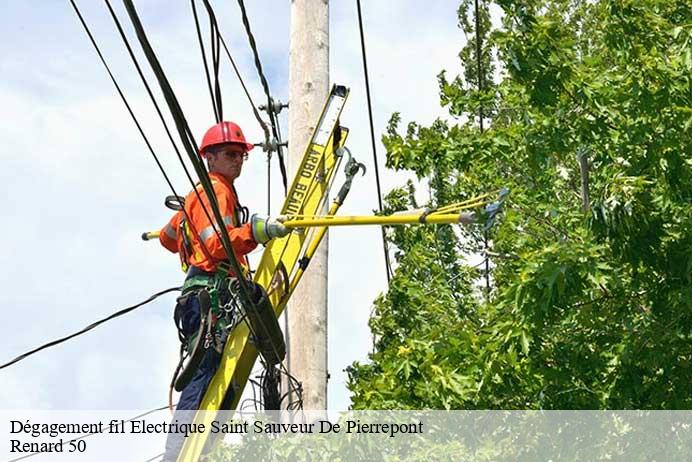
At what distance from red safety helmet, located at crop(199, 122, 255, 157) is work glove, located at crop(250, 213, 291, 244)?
94cm

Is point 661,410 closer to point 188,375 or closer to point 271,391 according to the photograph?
point 271,391

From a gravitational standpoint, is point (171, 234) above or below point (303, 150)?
below

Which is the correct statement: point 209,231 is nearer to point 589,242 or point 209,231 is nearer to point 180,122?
point 180,122

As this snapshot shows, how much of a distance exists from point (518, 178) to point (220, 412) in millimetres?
4982

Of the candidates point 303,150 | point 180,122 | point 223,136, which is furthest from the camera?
→ point 303,150

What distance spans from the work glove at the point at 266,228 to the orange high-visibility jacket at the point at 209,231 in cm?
7

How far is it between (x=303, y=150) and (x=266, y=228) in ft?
3.72

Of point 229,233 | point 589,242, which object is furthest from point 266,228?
point 589,242

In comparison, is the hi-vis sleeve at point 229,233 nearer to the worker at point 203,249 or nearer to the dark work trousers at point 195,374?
the worker at point 203,249

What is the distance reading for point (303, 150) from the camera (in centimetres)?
715

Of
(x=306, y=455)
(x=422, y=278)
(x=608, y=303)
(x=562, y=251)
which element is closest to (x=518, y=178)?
(x=422, y=278)

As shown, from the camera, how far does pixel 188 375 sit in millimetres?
6535

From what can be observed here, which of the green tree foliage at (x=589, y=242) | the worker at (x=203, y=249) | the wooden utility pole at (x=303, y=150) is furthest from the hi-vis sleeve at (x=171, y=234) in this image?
the green tree foliage at (x=589, y=242)

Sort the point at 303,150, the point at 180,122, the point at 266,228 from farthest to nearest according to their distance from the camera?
the point at 303,150 < the point at 266,228 < the point at 180,122
